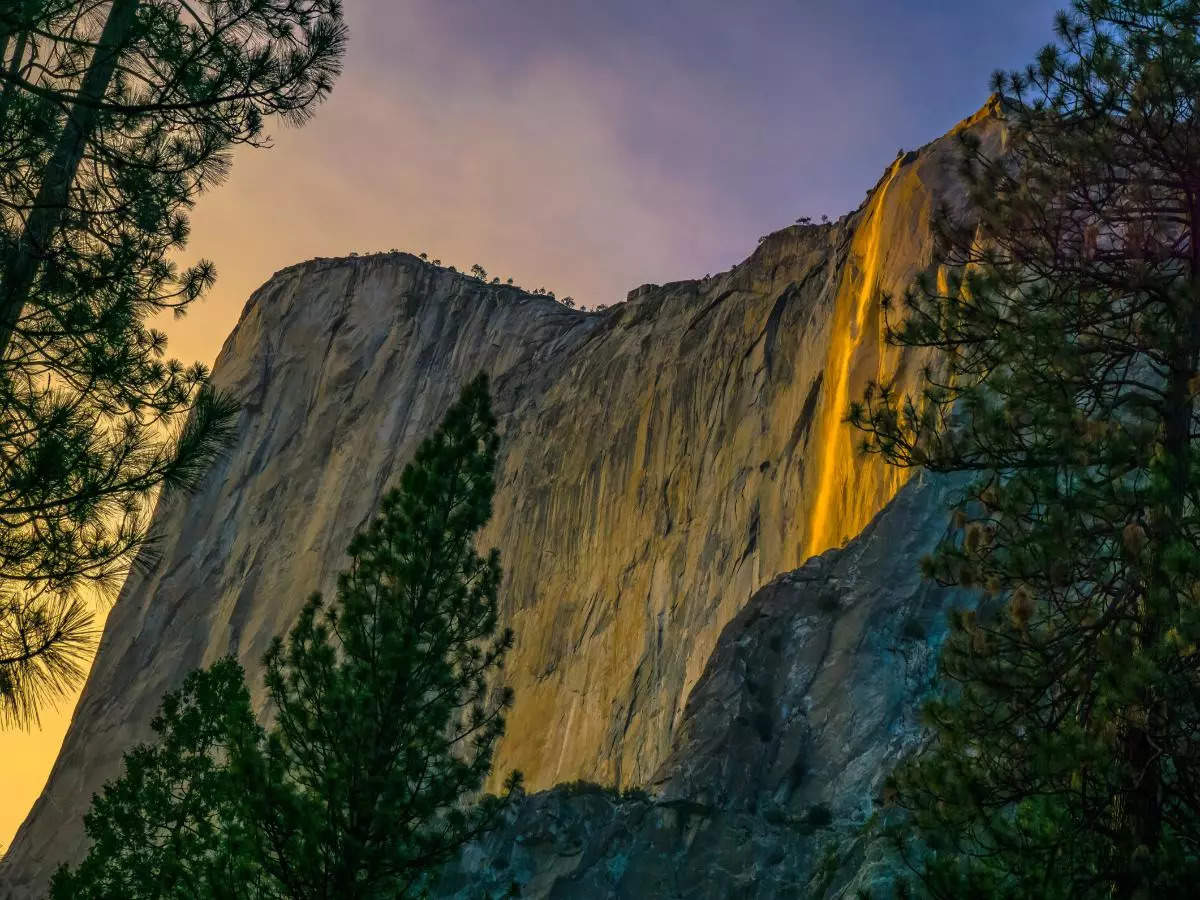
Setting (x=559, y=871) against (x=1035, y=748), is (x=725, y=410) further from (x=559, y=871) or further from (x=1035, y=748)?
(x=1035, y=748)

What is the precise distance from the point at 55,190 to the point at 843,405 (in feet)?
67.4

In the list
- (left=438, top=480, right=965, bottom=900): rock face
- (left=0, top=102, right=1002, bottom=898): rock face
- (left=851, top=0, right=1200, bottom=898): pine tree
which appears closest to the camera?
(left=851, top=0, right=1200, bottom=898): pine tree

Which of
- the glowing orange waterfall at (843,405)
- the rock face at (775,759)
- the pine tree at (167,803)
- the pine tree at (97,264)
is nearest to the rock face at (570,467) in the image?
the glowing orange waterfall at (843,405)

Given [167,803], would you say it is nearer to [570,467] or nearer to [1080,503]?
[1080,503]

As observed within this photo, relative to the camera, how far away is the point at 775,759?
18.8 meters

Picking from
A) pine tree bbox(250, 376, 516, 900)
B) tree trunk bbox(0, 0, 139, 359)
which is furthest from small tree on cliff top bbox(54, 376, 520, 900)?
tree trunk bbox(0, 0, 139, 359)

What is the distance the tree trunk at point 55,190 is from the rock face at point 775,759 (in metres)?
11.9

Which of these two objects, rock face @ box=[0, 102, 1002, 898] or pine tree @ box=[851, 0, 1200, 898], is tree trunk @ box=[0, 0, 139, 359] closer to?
pine tree @ box=[851, 0, 1200, 898]

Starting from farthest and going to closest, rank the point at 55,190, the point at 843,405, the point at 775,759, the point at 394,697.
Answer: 1. the point at 843,405
2. the point at 775,759
3. the point at 394,697
4. the point at 55,190

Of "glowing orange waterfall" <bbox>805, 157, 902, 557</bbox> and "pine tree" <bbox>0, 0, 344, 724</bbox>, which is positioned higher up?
"glowing orange waterfall" <bbox>805, 157, 902, 557</bbox>

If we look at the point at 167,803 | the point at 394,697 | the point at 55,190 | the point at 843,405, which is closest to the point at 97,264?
the point at 55,190

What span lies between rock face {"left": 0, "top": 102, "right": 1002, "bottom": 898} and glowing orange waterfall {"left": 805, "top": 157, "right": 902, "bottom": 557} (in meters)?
0.09

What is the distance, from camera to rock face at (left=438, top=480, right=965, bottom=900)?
17.4 metres

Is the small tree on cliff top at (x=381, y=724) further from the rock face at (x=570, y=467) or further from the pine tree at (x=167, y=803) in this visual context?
the rock face at (x=570, y=467)
